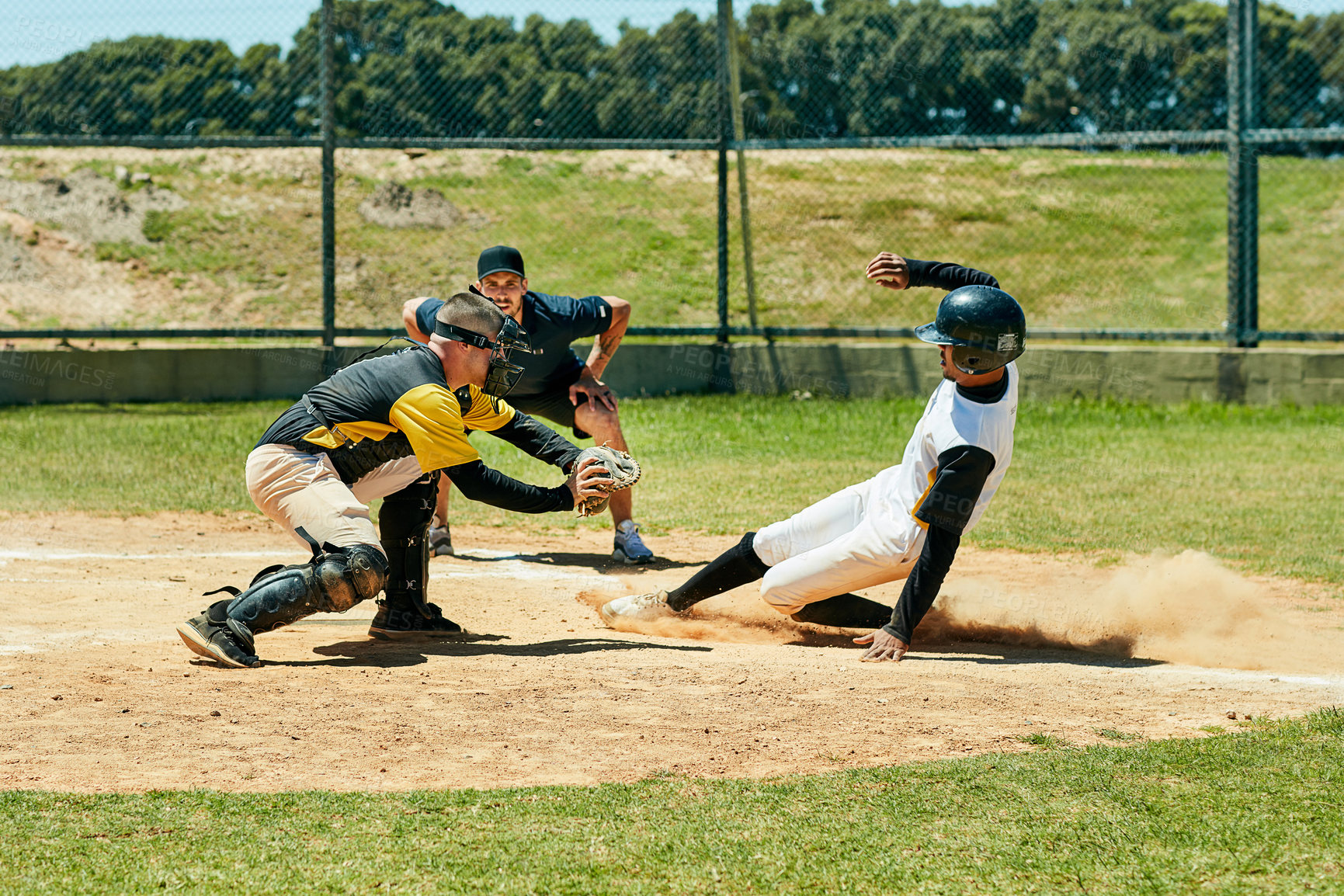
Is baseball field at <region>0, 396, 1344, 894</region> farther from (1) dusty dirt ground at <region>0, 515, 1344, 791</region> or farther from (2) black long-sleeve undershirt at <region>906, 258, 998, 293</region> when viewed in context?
(2) black long-sleeve undershirt at <region>906, 258, 998, 293</region>

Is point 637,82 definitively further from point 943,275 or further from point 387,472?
point 387,472

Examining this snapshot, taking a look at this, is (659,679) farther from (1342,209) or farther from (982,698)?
(1342,209)

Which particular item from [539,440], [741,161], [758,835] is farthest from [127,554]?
[741,161]

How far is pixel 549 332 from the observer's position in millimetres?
7566

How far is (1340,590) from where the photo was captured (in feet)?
21.7

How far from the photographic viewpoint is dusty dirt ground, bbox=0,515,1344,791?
3924 millimetres

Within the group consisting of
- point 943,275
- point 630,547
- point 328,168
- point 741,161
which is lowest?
point 630,547

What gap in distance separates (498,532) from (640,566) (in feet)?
4.83

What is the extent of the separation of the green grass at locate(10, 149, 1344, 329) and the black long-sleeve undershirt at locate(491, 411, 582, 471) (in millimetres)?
9136

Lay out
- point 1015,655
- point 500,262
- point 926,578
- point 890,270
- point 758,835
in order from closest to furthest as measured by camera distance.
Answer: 1. point 758,835
2. point 926,578
3. point 1015,655
4. point 890,270
5. point 500,262

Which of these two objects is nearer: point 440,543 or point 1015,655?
point 1015,655

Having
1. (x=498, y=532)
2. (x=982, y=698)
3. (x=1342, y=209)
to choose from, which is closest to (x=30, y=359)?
(x=498, y=532)

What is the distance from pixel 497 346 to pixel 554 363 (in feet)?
7.67

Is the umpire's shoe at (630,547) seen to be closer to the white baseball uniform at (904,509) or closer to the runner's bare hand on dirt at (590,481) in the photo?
the white baseball uniform at (904,509)
